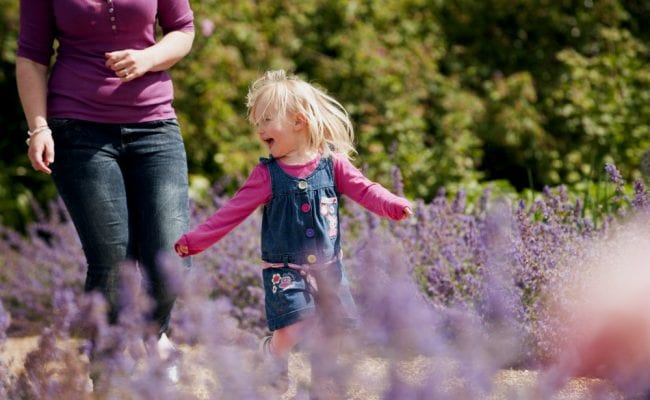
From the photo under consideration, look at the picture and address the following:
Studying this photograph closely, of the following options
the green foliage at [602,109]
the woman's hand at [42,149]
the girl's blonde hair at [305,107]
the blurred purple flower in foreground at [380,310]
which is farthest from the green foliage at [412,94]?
the woman's hand at [42,149]

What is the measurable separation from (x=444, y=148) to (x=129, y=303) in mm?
3684

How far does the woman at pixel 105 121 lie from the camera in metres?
2.94

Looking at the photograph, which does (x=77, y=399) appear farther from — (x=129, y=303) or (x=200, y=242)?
(x=200, y=242)

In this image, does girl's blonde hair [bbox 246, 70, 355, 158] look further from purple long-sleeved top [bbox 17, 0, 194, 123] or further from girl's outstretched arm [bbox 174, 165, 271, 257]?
purple long-sleeved top [bbox 17, 0, 194, 123]

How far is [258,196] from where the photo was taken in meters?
2.92

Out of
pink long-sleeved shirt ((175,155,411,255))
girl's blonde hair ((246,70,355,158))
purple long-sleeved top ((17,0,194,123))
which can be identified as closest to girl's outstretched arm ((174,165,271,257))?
pink long-sleeved shirt ((175,155,411,255))

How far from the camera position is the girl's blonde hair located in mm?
2879

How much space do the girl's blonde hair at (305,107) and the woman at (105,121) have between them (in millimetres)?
340

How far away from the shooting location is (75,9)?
9.57 ft

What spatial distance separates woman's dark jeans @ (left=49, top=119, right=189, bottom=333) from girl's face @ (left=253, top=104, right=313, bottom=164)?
35cm

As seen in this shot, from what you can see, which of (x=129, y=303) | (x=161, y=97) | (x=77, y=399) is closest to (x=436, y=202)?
(x=161, y=97)

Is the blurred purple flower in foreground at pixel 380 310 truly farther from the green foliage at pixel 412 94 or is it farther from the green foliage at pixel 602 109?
the green foliage at pixel 602 109

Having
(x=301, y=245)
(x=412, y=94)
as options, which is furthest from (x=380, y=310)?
(x=412, y=94)

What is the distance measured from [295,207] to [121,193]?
563 mm
